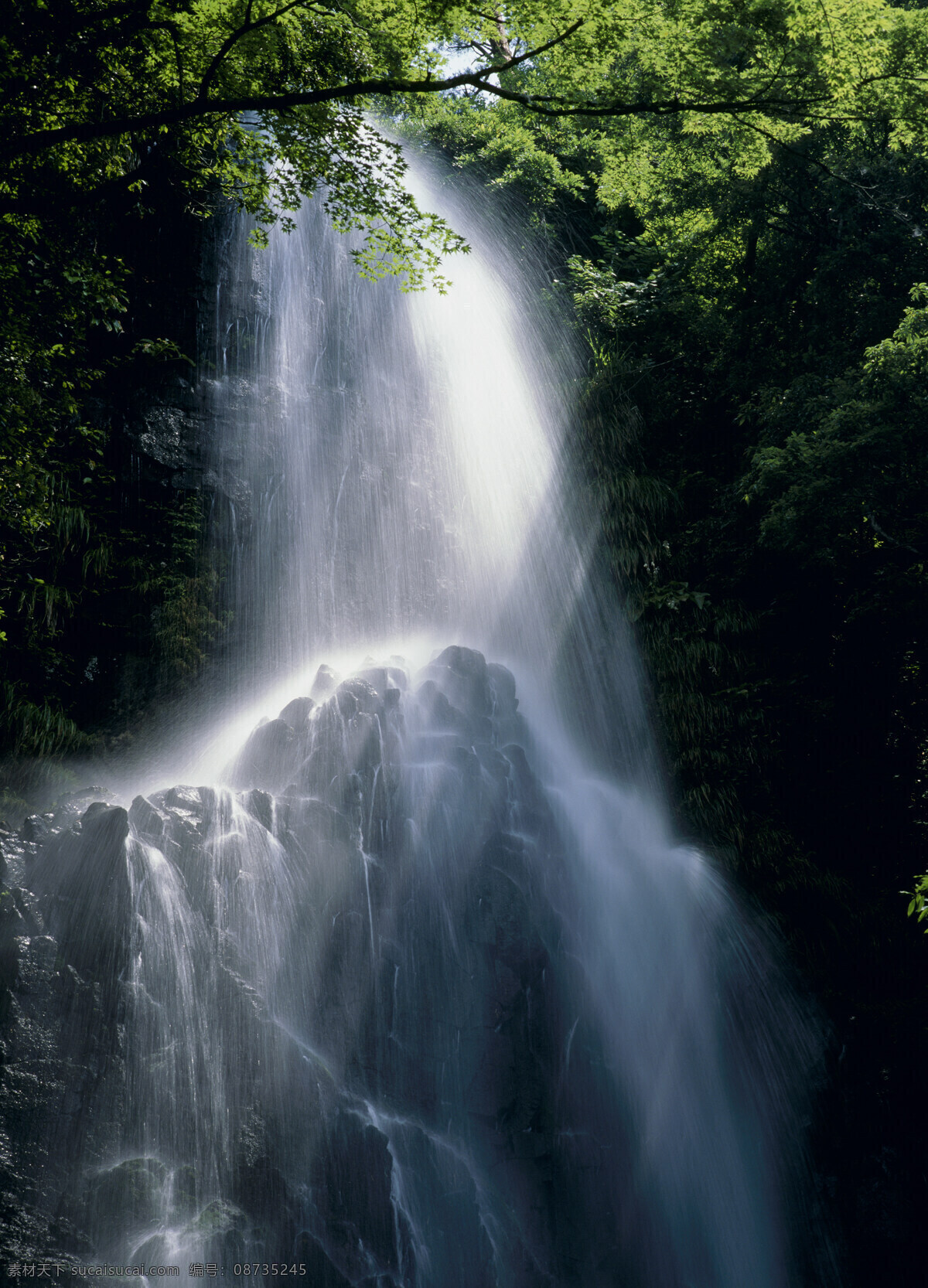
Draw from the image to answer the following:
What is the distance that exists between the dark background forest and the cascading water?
0.96 meters

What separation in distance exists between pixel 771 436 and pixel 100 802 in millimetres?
10936

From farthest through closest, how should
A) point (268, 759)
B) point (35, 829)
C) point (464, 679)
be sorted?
point (464, 679) → point (268, 759) → point (35, 829)

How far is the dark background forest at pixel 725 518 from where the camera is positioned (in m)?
8.99

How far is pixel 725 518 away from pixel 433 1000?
9621 millimetres

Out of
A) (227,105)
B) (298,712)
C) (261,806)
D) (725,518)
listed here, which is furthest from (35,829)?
(725,518)

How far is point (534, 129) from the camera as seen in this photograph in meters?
18.5

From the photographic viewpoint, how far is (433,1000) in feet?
27.5

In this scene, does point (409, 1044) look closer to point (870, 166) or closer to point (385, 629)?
point (385, 629)

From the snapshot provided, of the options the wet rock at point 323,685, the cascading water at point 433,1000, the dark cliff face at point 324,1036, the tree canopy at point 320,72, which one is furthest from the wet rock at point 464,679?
the tree canopy at point 320,72

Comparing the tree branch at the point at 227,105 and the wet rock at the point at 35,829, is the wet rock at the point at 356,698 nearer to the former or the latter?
the wet rock at the point at 35,829

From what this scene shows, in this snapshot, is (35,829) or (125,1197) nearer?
(125,1197)

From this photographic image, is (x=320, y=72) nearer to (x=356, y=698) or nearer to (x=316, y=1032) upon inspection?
(x=356, y=698)

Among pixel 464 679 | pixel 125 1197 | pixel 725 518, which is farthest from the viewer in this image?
pixel 725 518

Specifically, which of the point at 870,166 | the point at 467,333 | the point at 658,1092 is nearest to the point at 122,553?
the point at 467,333
